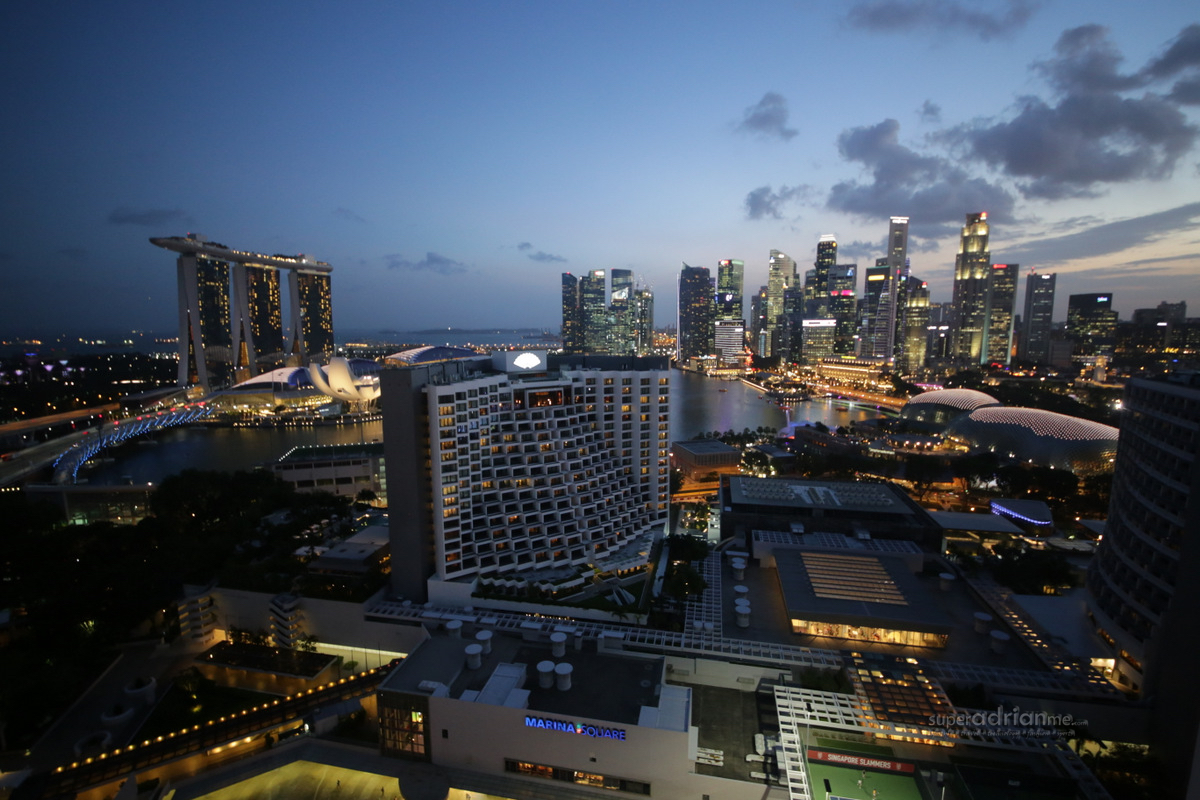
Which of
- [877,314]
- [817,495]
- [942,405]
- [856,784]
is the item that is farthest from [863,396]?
[856,784]

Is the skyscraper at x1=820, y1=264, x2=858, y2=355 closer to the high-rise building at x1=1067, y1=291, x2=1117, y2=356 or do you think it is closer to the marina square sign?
the high-rise building at x1=1067, y1=291, x2=1117, y2=356

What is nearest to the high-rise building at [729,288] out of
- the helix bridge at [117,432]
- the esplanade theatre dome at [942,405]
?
the esplanade theatre dome at [942,405]

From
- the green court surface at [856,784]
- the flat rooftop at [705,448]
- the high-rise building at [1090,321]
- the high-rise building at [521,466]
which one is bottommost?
the green court surface at [856,784]

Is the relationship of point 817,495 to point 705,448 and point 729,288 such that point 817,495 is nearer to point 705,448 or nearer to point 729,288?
point 705,448

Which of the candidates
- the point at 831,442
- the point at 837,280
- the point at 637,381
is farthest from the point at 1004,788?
the point at 837,280

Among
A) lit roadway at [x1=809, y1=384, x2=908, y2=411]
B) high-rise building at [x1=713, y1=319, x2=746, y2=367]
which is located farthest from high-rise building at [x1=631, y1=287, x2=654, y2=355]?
lit roadway at [x1=809, y1=384, x2=908, y2=411]

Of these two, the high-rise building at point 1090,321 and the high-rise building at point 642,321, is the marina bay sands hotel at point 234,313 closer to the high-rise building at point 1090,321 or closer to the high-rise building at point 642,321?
the high-rise building at point 642,321

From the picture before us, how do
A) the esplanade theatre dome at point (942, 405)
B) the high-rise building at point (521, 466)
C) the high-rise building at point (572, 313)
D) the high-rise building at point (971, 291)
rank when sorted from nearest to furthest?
the high-rise building at point (521, 466) → the esplanade theatre dome at point (942, 405) → the high-rise building at point (971, 291) → the high-rise building at point (572, 313)
